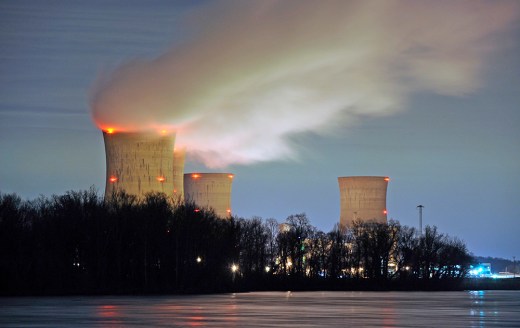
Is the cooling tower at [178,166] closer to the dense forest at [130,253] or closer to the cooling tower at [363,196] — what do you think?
the dense forest at [130,253]

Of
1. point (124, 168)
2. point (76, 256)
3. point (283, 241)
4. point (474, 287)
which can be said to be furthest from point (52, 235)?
point (474, 287)

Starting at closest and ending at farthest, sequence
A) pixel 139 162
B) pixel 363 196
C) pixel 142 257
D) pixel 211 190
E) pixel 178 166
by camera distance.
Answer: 1. pixel 142 257
2. pixel 139 162
3. pixel 178 166
4. pixel 211 190
5. pixel 363 196

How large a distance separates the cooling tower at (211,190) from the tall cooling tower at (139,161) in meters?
18.6

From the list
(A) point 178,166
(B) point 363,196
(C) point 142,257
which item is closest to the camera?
(C) point 142,257

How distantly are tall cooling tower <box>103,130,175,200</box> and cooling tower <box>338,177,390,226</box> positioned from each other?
27.8 m

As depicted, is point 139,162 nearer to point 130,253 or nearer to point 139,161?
point 139,161

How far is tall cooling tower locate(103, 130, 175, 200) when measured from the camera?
240 ft

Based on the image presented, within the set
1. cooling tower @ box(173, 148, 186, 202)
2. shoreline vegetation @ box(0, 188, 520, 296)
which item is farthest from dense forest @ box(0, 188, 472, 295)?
cooling tower @ box(173, 148, 186, 202)

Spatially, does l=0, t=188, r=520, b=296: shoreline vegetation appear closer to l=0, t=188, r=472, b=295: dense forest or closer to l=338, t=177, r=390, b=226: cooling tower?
l=0, t=188, r=472, b=295: dense forest

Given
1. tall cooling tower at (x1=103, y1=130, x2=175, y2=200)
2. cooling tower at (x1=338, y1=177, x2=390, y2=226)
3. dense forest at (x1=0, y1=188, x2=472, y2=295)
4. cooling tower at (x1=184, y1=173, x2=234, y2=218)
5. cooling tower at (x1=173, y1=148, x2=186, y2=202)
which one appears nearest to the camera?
dense forest at (x1=0, y1=188, x2=472, y2=295)

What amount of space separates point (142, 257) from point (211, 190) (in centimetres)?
2618

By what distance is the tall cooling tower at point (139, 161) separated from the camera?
73.2 metres

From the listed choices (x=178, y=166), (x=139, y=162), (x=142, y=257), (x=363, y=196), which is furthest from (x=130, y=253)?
(x=363, y=196)

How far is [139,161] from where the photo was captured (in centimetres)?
7325
